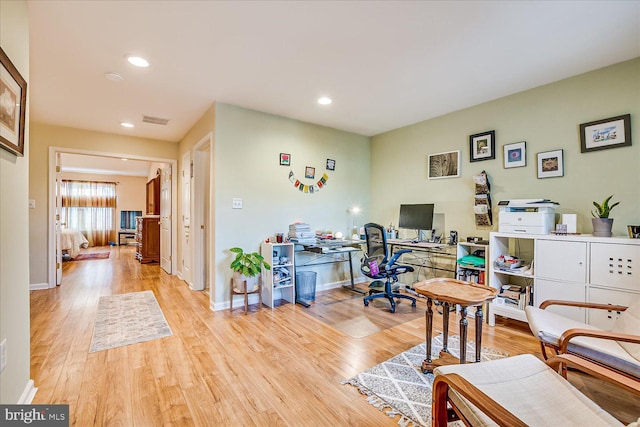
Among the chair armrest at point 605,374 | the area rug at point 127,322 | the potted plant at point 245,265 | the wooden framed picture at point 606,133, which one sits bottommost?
the area rug at point 127,322

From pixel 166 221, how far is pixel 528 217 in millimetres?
5702

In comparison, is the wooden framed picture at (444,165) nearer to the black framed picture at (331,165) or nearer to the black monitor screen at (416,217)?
the black monitor screen at (416,217)

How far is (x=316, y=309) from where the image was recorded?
11.5 feet

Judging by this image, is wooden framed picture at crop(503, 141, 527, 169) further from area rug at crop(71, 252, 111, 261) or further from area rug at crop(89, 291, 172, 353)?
area rug at crop(71, 252, 111, 261)

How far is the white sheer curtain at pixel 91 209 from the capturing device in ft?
30.3

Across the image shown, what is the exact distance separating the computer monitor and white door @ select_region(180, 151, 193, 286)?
3169 mm

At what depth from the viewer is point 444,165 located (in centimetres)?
395

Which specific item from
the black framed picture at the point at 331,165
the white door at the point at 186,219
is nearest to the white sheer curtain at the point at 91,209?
the white door at the point at 186,219

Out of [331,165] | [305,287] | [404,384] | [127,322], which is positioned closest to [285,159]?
[331,165]

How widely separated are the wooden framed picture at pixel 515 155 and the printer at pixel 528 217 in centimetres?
53

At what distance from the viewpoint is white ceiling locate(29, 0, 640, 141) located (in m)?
1.92

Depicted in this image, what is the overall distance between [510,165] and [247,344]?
335 centimetres

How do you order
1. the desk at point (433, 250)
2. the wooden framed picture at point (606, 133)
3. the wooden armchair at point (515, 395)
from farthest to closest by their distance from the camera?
the desk at point (433, 250) < the wooden framed picture at point (606, 133) < the wooden armchair at point (515, 395)

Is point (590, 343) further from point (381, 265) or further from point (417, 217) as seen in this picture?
point (417, 217)
